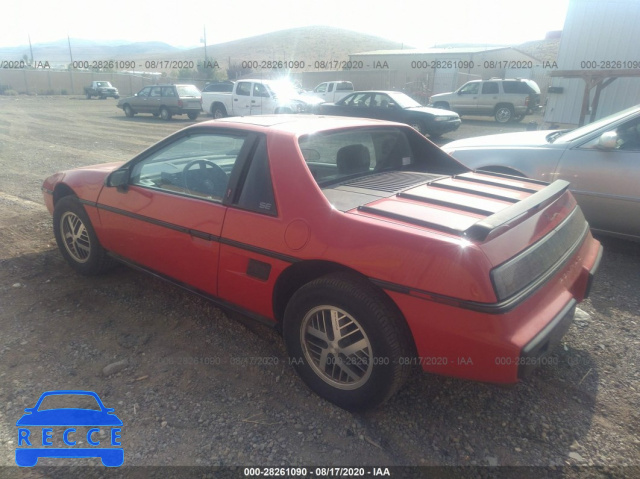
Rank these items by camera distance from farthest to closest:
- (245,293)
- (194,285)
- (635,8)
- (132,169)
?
(635,8), (132,169), (194,285), (245,293)

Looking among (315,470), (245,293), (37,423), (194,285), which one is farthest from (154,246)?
(315,470)

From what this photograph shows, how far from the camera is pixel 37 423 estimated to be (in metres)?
2.40

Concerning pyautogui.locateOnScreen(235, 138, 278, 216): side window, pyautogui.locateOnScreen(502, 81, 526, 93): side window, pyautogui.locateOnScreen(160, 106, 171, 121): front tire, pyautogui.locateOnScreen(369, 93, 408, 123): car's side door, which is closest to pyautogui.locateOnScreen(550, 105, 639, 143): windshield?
pyautogui.locateOnScreen(235, 138, 278, 216): side window

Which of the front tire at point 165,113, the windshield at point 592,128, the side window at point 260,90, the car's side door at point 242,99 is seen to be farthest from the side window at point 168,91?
the windshield at point 592,128

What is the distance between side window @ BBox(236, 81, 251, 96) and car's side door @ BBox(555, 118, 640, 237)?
14628 mm

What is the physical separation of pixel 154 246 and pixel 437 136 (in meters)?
12.7

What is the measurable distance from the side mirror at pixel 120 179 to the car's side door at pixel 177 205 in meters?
0.02

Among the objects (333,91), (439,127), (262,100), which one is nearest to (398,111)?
(439,127)

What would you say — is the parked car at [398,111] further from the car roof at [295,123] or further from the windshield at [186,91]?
the car roof at [295,123]

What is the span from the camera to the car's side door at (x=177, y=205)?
2.90 meters

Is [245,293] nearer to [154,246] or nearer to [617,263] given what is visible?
[154,246]

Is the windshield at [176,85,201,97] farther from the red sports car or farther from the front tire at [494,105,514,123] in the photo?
the red sports car

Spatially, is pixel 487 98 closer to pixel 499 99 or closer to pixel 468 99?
pixel 499 99

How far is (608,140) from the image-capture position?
13.9 ft
